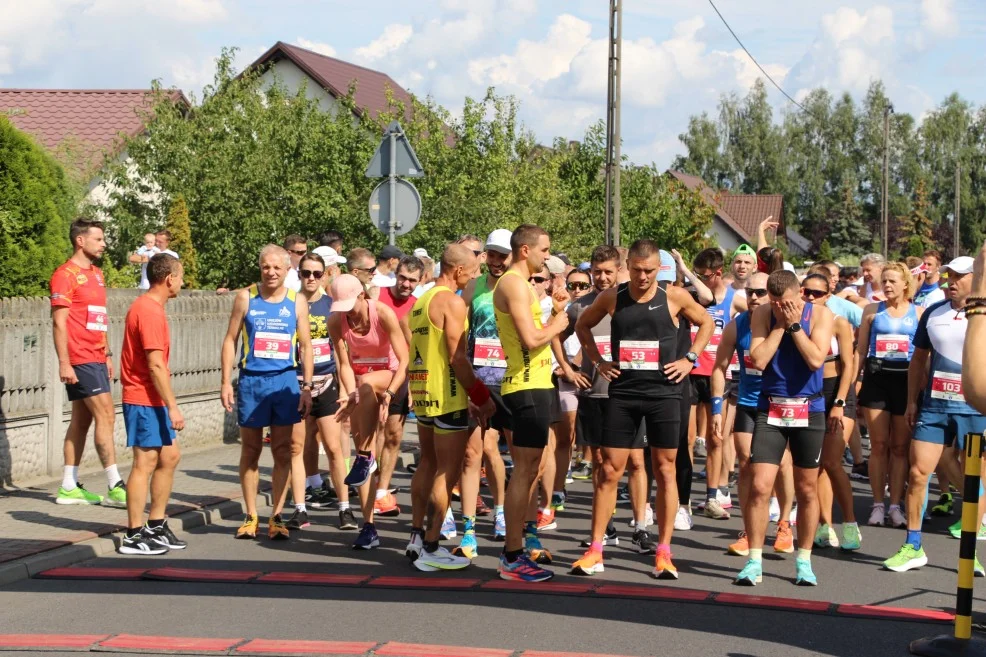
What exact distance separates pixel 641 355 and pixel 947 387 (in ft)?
7.41

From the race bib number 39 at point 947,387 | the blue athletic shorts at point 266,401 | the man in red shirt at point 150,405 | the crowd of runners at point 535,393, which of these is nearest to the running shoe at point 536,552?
the crowd of runners at point 535,393

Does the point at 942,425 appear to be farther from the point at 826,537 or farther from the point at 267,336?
the point at 267,336

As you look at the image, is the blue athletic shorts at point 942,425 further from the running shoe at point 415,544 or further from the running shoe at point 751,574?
the running shoe at point 415,544

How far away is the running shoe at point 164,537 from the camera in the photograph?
8.80 m

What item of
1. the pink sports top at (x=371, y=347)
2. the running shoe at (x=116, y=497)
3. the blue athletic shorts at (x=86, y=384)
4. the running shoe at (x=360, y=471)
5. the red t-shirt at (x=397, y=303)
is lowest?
the running shoe at (x=116, y=497)

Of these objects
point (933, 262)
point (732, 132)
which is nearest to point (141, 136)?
point (933, 262)

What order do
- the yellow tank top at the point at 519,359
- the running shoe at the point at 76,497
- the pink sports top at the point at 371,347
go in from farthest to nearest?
the running shoe at the point at 76,497
the pink sports top at the point at 371,347
the yellow tank top at the point at 519,359

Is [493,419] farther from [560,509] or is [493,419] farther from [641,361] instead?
[560,509]

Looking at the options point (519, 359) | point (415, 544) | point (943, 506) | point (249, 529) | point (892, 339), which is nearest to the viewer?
point (519, 359)

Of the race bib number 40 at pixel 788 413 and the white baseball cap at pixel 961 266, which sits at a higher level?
the white baseball cap at pixel 961 266

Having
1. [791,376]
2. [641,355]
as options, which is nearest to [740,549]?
[791,376]

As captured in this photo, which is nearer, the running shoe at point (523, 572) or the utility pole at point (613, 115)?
the running shoe at point (523, 572)

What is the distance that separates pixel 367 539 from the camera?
9109 mm

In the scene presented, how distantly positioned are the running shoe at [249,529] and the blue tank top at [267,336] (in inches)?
42.8
